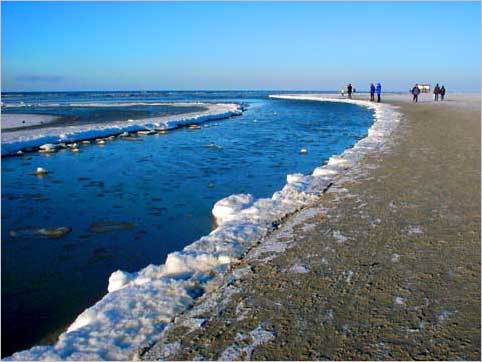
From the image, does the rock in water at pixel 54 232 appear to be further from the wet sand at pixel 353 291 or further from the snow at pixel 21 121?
the snow at pixel 21 121

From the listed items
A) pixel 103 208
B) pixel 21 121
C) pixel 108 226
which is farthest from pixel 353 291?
pixel 21 121

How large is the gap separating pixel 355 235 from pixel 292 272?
136 cm

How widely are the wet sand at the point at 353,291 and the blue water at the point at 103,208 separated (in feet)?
4.92

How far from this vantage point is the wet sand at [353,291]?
3135mm

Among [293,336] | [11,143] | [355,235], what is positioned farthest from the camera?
[11,143]

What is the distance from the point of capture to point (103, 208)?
7.54m

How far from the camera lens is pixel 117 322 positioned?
3635 mm

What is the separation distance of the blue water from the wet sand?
150 centimetres

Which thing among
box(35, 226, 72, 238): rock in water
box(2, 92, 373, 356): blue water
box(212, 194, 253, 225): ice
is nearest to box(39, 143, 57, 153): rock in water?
box(2, 92, 373, 356): blue water

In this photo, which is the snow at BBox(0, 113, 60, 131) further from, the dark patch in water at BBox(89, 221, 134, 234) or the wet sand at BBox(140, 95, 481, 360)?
the wet sand at BBox(140, 95, 481, 360)

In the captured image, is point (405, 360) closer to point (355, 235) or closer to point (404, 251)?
point (404, 251)

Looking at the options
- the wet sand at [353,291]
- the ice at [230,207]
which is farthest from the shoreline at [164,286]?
the wet sand at [353,291]

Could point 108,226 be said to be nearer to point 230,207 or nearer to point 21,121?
point 230,207

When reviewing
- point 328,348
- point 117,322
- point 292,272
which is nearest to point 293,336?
point 328,348
